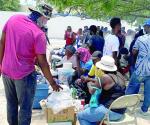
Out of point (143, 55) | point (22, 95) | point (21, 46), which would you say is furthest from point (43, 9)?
point (143, 55)

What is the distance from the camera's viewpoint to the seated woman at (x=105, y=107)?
4934 millimetres

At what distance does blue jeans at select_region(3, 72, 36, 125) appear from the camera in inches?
174

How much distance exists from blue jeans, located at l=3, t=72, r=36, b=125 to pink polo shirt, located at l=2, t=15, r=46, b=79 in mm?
88

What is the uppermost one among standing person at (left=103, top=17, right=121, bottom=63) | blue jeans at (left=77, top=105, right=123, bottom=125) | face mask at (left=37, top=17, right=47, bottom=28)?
face mask at (left=37, top=17, right=47, bottom=28)

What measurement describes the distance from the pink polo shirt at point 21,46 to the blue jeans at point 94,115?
3.51ft

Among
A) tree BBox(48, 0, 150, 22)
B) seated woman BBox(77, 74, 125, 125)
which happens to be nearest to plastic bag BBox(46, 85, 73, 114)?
seated woman BBox(77, 74, 125, 125)

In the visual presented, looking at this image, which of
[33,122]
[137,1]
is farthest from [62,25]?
[33,122]

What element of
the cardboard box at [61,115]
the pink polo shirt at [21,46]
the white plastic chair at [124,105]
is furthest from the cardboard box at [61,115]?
the pink polo shirt at [21,46]

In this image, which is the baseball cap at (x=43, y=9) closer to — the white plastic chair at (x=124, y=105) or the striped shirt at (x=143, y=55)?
the white plastic chair at (x=124, y=105)

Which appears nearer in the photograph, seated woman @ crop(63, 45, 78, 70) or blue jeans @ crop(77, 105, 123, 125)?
blue jeans @ crop(77, 105, 123, 125)

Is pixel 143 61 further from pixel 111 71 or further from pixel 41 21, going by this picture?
pixel 41 21

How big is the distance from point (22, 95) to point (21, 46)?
1.96 feet

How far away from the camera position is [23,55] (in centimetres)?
432

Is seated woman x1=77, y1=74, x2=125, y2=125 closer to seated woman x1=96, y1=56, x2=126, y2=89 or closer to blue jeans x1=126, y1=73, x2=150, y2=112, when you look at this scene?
seated woman x1=96, y1=56, x2=126, y2=89
